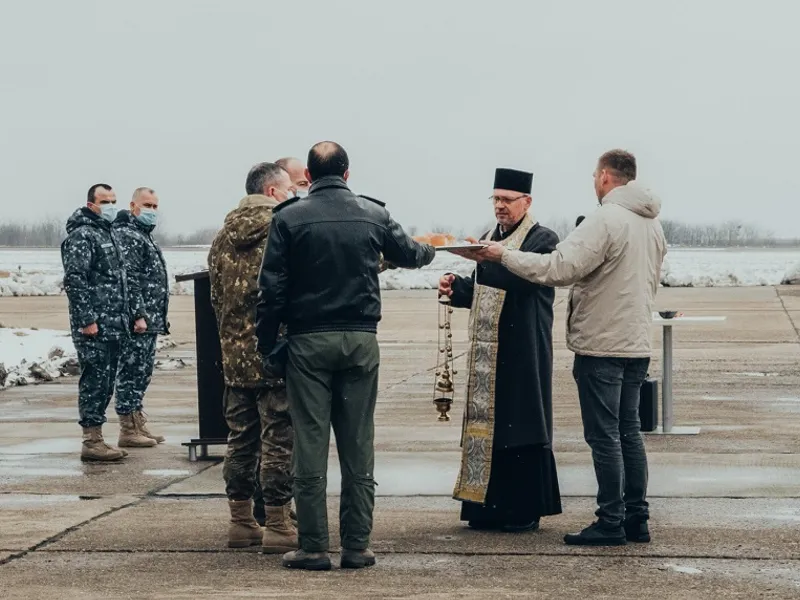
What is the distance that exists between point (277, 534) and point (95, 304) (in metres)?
3.57

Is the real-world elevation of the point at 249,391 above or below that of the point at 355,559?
above

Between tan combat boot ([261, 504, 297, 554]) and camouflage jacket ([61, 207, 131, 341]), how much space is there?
342 cm

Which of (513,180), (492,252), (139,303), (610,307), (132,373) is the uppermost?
(513,180)

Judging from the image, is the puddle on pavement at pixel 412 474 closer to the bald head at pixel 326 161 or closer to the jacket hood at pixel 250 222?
the jacket hood at pixel 250 222

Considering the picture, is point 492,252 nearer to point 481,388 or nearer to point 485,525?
point 481,388

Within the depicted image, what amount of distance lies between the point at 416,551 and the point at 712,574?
1.41m

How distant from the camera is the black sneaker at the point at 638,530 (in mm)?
7023

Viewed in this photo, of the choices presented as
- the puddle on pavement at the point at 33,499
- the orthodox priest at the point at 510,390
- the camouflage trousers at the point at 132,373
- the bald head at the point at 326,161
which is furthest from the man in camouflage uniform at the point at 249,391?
the camouflage trousers at the point at 132,373

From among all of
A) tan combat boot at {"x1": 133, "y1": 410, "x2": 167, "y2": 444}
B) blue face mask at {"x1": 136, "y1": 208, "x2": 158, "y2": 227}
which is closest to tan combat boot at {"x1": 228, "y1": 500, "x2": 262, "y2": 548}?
tan combat boot at {"x1": 133, "y1": 410, "x2": 167, "y2": 444}

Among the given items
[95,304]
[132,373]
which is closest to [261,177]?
[95,304]

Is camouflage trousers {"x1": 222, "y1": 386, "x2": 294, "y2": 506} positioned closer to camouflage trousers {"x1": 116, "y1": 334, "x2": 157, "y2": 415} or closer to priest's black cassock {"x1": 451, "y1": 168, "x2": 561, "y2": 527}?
priest's black cassock {"x1": 451, "y1": 168, "x2": 561, "y2": 527}

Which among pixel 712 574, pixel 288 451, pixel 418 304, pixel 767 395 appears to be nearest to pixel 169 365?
pixel 767 395

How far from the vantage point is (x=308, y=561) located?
21.1 ft

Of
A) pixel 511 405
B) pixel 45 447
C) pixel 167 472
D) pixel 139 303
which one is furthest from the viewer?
pixel 45 447
